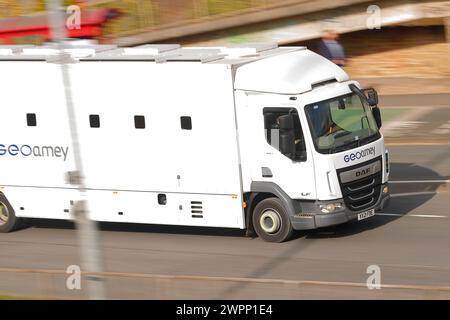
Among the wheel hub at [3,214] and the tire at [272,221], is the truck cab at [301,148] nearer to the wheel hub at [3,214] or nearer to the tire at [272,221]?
the tire at [272,221]

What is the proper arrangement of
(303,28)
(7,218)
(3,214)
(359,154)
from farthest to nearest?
(303,28)
(3,214)
(7,218)
(359,154)

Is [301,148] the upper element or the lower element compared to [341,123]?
lower

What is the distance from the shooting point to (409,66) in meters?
31.2

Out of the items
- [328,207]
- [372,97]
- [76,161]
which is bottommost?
[328,207]

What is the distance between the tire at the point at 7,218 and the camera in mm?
19750

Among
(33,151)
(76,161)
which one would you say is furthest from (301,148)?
(76,161)

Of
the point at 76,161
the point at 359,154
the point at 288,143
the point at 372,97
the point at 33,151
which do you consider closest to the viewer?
the point at 76,161

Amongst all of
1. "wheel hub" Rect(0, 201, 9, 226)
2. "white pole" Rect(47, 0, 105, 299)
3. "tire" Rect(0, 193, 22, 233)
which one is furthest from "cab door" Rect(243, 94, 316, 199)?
"wheel hub" Rect(0, 201, 9, 226)

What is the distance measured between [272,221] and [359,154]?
5.65 ft

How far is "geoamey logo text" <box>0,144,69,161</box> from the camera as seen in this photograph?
62.4 ft

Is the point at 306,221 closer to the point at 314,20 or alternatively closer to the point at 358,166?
the point at 358,166

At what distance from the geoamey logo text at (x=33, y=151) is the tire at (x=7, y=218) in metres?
0.84

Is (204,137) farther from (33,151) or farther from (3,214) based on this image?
(3,214)

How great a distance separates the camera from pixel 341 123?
17.6 m
